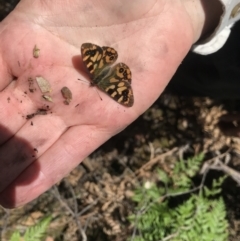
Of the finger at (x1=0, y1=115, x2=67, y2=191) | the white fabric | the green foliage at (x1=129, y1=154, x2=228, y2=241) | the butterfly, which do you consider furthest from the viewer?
the green foliage at (x1=129, y1=154, x2=228, y2=241)

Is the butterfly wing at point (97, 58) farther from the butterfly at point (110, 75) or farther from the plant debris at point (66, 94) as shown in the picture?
the plant debris at point (66, 94)

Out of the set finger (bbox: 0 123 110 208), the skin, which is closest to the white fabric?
the skin

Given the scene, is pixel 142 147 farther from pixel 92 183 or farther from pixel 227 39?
pixel 227 39

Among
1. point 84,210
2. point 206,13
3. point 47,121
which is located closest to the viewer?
point 47,121

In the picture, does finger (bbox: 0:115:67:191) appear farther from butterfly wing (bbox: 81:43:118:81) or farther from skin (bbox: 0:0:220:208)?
butterfly wing (bbox: 81:43:118:81)

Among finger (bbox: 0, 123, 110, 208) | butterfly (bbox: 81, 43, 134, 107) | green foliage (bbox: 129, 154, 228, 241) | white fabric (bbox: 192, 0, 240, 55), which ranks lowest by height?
green foliage (bbox: 129, 154, 228, 241)

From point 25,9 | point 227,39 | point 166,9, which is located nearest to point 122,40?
point 166,9

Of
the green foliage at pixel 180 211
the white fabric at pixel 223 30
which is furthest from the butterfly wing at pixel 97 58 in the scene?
the green foliage at pixel 180 211
